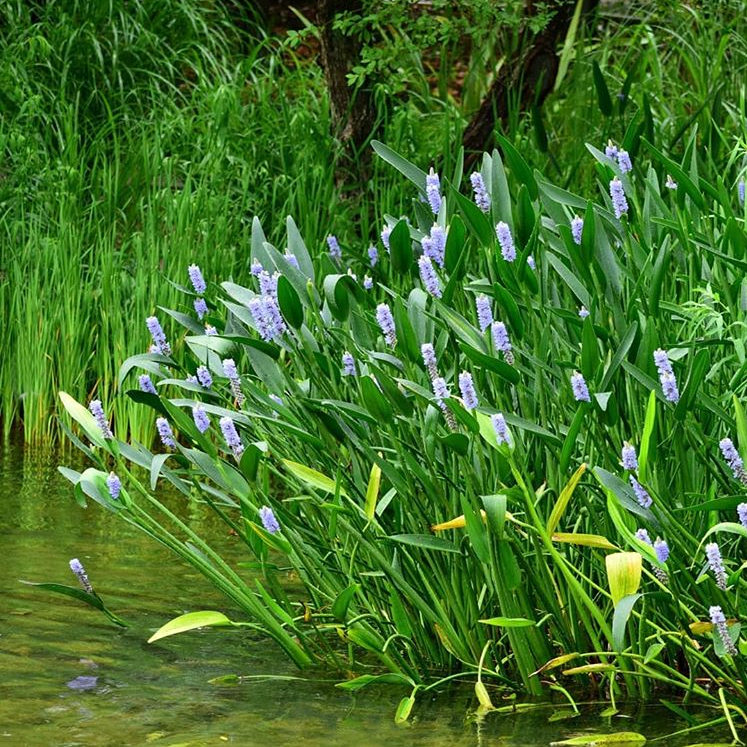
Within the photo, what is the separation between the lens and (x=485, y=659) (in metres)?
2.55

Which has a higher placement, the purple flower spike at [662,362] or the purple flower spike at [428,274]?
the purple flower spike at [428,274]

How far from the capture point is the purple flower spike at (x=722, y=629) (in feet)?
6.70

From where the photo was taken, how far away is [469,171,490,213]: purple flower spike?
2656 millimetres

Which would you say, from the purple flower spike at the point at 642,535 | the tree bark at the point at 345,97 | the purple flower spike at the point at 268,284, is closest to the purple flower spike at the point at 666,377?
the purple flower spike at the point at 642,535

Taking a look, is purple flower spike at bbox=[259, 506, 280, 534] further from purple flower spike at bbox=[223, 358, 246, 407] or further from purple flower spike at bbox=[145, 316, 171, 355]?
purple flower spike at bbox=[145, 316, 171, 355]

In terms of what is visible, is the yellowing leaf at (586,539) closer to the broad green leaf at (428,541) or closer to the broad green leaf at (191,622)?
the broad green leaf at (428,541)

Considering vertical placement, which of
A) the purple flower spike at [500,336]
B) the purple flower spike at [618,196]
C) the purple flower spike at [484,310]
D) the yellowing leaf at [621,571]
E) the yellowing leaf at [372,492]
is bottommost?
the yellowing leaf at [621,571]

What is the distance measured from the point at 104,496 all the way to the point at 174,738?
0.47m

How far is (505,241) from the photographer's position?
2465mm

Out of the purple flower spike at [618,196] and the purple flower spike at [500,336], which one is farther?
the purple flower spike at [618,196]

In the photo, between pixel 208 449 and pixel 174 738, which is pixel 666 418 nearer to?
pixel 208 449

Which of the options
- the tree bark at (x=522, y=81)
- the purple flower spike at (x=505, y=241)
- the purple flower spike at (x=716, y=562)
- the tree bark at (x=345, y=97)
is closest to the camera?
the purple flower spike at (x=716, y=562)

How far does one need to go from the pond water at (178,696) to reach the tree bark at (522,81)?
3.62 metres

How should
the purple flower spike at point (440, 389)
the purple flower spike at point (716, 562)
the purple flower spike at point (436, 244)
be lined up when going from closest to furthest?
the purple flower spike at point (716, 562)
the purple flower spike at point (440, 389)
the purple flower spike at point (436, 244)
